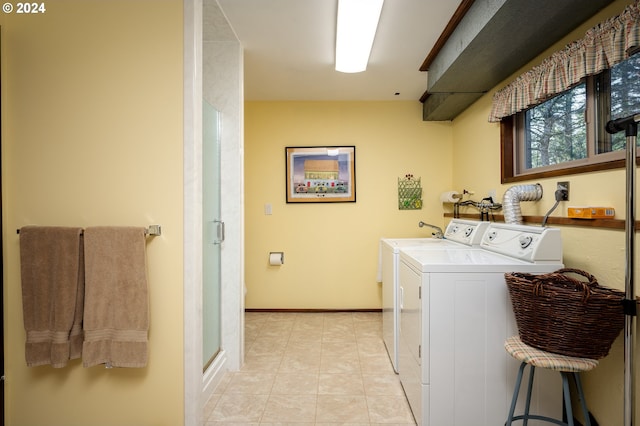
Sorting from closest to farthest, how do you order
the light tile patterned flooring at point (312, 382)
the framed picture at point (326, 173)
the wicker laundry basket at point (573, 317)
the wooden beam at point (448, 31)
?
the wicker laundry basket at point (573, 317) → the light tile patterned flooring at point (312, 382) → the wooden beam at point (448, 31) → the framed picture at point (326, 173)

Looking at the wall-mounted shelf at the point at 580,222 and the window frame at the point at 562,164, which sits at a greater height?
the window frame at the point at 562,164

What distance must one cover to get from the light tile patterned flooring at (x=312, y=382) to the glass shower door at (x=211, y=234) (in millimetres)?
313

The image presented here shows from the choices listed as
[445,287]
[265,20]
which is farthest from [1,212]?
[445,287]

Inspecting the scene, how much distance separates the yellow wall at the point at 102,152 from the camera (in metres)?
1.58

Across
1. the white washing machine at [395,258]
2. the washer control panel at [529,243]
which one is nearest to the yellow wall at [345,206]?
the white washing machine at [395,258]

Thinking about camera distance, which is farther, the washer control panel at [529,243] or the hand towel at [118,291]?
the washer control panel at [529,243]

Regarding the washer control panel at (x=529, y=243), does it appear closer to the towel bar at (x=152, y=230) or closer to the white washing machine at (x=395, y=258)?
the white washing machine at (x=395, y=258)

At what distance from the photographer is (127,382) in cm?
160

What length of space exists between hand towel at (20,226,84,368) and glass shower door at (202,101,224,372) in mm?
669

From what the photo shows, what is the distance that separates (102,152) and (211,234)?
32.1 inches

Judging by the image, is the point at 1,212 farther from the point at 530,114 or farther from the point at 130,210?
the point at 530,114

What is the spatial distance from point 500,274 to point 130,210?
71.2 inches

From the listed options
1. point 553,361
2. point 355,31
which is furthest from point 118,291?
point 355,31

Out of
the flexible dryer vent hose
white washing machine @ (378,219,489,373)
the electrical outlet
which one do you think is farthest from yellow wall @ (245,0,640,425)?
the electrical outlet
